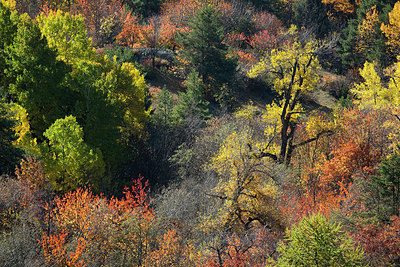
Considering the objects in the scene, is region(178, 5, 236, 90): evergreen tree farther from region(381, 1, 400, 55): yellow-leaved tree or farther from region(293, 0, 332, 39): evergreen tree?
region(293, 0, 332, 39): evergreen tree

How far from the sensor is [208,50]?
1587 inches

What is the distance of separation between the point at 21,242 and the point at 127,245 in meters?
4.86

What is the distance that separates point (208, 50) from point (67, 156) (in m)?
22.4

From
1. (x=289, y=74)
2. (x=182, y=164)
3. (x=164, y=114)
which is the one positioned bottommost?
(x=182, y=164)

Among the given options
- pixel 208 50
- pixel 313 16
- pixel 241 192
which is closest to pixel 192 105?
pixel 208 50

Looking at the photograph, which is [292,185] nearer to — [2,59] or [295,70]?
[295,70]

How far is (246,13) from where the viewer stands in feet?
196

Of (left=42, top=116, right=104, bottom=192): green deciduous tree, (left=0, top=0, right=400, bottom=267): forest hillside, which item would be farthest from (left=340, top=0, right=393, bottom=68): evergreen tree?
(left=42, top=116, right=104, bottom=192): green deciduous tree

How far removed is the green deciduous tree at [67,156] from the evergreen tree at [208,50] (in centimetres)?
2081

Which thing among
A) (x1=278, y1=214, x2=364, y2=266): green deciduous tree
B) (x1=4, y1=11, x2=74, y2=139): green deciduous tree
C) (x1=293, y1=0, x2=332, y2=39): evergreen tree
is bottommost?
(x1=4, y1=11, x2=74, y2=139): green deciduous tree

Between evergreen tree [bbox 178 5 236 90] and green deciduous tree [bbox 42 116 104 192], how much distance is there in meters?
20.8

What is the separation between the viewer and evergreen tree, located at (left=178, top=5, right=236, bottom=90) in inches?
1590

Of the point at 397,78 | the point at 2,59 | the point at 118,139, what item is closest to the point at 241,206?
the point at 118,139

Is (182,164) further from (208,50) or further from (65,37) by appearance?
(208,50)
